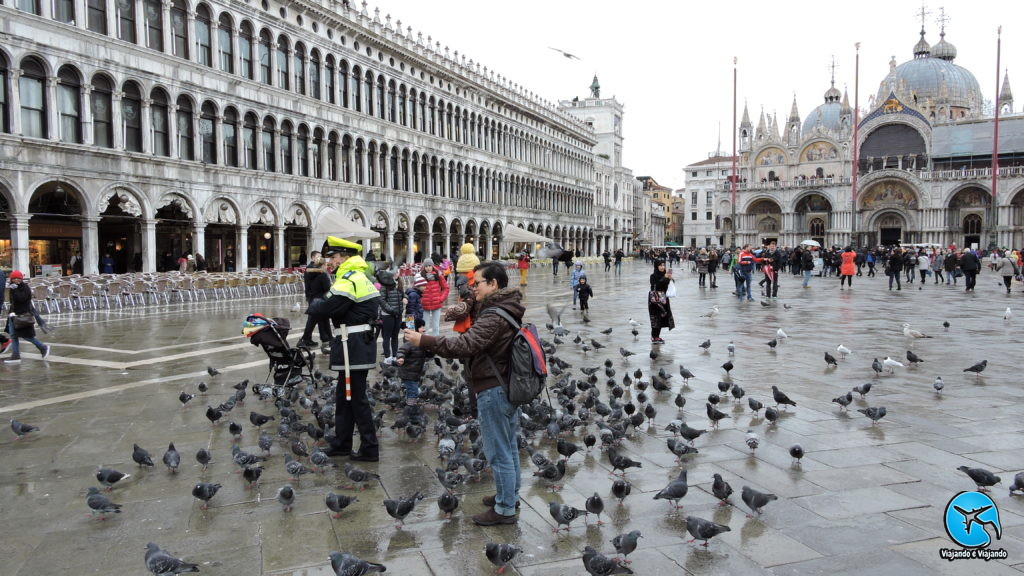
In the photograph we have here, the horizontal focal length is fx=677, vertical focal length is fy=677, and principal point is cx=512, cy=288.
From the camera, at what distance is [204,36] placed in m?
26.7

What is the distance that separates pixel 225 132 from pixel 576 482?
2695cm

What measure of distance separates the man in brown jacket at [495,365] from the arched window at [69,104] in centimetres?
2236

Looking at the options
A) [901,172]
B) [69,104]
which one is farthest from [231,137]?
[901,172]

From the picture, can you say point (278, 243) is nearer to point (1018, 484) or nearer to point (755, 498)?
point (755, 498)

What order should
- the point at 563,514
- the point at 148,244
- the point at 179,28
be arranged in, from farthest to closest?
1. the point at 179,28
2. the point at 148,244
3. the point at 563,514

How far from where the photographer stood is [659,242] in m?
127

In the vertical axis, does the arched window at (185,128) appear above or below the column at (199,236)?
above

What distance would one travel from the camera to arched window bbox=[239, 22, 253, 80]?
28.6 meters

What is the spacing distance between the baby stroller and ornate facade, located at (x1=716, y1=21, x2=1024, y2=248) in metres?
62.2

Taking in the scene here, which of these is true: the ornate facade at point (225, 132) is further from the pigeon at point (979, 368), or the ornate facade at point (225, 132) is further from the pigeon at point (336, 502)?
the pigeon at point (979, 368)

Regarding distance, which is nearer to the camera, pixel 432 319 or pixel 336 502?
pixel 336 502

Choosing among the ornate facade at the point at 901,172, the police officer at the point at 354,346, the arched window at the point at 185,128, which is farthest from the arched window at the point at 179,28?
the ornate facade at the point at 901,172

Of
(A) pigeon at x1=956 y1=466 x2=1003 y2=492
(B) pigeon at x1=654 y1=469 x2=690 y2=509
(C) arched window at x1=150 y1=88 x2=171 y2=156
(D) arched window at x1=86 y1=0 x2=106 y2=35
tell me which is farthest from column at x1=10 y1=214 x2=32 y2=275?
(A) pigeon at x1=956 y1=466 x2=1003 y2=492

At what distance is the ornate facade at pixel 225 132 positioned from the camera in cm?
2094
